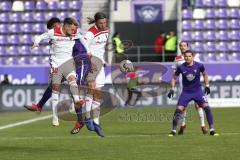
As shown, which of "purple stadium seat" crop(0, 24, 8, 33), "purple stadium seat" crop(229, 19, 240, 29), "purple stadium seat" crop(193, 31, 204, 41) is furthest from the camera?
"purple stadium seat" crop(0, 24, 8, 33)

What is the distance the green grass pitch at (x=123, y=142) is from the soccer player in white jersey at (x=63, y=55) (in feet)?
3.42

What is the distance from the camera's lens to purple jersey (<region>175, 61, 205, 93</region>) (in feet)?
52.1

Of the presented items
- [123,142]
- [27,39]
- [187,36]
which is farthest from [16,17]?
[123,142]

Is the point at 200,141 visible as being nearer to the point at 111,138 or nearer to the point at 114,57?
the point at 111,138

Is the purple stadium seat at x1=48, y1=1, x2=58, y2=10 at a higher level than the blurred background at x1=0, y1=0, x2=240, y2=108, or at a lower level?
higher

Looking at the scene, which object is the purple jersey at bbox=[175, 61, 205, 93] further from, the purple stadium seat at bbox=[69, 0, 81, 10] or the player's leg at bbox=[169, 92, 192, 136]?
the purple stadium seat at bbox=[69, 0, 81, 10]

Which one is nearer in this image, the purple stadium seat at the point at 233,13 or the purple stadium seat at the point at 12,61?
the purple stadium seat at the point at 12,61

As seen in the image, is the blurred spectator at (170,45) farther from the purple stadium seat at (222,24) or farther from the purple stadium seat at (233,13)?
the purple stadium seat at (233,13)

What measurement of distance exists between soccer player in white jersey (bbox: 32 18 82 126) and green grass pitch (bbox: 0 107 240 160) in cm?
104

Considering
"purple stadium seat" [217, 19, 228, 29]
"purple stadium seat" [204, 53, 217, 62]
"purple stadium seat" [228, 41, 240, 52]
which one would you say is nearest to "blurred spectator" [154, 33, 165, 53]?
"purple stadium seat" [204, 53, 217, 62]

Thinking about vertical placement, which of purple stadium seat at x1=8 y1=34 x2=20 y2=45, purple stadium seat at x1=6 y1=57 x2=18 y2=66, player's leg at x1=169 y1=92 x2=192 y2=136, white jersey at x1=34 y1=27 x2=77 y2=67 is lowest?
purple stadium seat at x1=6 y1=57 x2=18 y2=66

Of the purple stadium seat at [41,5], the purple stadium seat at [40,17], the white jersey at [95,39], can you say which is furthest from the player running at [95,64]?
the purple stadium seat at [41,5]

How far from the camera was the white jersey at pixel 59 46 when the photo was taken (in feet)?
49.5

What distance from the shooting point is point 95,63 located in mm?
15227
